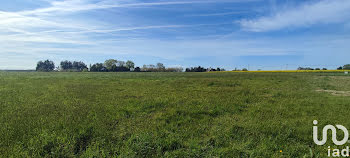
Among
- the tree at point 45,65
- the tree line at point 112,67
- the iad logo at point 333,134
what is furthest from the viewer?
the tree at point 45,65

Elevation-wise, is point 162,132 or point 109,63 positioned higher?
point 109,63

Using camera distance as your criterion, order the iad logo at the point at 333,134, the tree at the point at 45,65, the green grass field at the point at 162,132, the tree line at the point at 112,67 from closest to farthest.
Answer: the green grass field at the point at 162,132
the iad logo at the point at 333,134
the tree line at the point at 112,67
the tree at the point at 45,65

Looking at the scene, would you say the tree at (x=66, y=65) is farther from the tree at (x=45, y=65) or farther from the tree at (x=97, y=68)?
the tree at (x=97, y=68)

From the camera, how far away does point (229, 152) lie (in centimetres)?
397

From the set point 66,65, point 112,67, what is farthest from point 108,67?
point 66,65

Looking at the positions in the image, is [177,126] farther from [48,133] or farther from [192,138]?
[48,133]

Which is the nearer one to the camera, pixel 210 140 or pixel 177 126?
pixel 210 140

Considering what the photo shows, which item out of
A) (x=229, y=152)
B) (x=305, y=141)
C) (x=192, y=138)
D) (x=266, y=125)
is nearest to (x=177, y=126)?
(x=192, y=138)

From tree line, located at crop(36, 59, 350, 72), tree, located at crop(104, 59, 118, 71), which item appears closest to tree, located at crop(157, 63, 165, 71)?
tree line, located at crop(36, 59, 350, 72)

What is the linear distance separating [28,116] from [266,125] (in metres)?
8.40

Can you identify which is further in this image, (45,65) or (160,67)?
(45,65)

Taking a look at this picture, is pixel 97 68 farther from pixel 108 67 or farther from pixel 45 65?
pixel 45 65

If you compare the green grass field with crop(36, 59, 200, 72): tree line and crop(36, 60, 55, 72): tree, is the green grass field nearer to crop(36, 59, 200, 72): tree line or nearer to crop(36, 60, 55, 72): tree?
crop(36, 59, 200, 72): tree line

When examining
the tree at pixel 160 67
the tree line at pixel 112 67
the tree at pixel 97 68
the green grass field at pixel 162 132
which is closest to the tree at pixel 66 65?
the tree line at pixel 112 67
